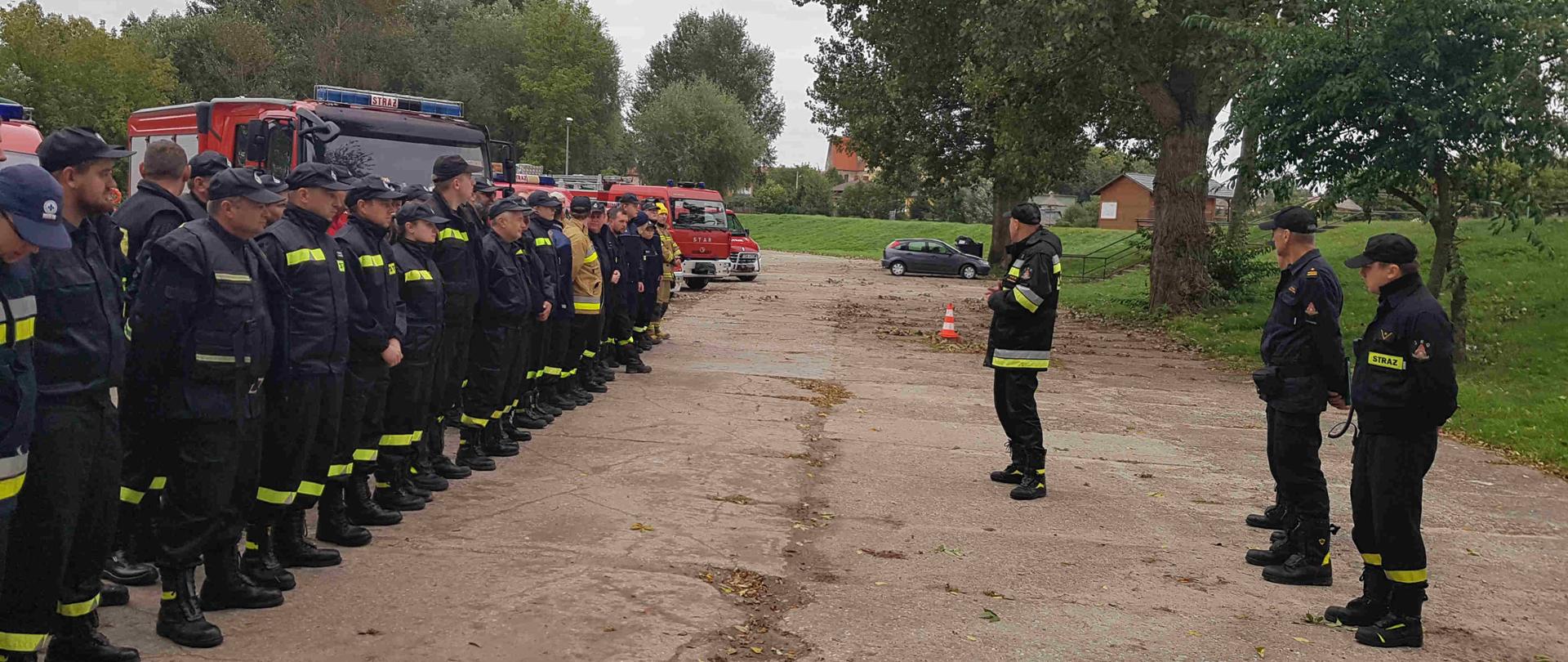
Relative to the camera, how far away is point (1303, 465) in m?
6.82

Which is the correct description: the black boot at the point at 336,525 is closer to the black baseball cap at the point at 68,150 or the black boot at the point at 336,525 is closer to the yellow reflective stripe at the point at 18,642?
the yellow reflective stripe at the point at 18,642

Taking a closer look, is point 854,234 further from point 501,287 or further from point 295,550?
point 295,550

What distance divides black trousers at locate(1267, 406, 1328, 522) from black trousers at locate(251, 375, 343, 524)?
4964mm

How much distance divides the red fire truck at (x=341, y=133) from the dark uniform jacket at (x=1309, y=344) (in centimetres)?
840

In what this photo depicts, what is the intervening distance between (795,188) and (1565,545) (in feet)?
269

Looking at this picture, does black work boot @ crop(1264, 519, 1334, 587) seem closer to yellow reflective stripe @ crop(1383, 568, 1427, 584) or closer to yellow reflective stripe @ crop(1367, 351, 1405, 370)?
yellow reflective stripe @ crop(1383, 568, 1427, 584)

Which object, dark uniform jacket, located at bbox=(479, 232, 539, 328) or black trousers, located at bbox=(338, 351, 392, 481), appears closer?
black trousers, located at bbox=(338, 351, 392, 481)

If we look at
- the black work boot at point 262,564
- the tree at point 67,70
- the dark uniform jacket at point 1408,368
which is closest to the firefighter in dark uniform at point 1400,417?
the dark uniform jacket at point 1408,368

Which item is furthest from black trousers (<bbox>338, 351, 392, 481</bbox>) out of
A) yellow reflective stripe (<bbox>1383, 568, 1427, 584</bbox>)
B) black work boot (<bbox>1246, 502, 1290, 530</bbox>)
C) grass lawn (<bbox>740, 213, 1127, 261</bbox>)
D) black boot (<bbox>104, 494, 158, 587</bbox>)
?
grass lawn (<bbox>740, 213, 1127, 261</bbox>)

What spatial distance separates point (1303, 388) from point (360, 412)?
5.00 m

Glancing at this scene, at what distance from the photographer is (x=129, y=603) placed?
5.50 metres

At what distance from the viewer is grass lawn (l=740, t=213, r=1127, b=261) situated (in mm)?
57344

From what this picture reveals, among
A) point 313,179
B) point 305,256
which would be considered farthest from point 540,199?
point 305,256

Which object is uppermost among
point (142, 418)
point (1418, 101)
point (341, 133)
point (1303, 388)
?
point (1418, 101)
